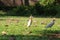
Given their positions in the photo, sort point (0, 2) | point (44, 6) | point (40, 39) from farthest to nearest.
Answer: point (0, 2)
point (44, 6)
point (40, 39)

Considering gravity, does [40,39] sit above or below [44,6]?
above

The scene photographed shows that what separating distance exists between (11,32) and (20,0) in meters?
20.0

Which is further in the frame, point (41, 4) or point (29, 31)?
point (41, 4)

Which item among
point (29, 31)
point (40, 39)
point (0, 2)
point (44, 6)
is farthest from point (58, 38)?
point (0, 2)

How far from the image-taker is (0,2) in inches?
1201

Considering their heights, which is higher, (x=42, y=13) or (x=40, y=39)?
(x=40, y=39)

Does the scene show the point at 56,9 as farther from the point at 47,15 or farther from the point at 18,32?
the point at 18,32

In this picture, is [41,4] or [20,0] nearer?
[41,4]

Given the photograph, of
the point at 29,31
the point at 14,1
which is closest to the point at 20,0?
the point at 14,1

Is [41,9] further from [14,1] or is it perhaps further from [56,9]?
[14,1]

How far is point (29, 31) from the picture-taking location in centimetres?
1137

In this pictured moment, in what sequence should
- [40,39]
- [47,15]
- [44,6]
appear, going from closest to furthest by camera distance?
[40,39], [47,15], [44,6]

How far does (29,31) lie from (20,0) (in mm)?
19826

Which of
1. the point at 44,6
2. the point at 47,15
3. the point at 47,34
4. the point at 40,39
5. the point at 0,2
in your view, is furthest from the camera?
the point at 0,2
